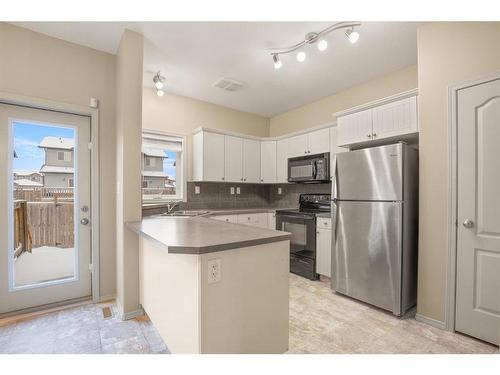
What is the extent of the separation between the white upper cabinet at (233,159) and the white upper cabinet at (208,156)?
82 mm

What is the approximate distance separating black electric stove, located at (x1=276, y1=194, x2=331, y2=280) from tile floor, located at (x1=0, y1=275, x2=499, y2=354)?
0.93 metres

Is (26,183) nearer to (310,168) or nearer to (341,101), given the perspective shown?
(310,168)

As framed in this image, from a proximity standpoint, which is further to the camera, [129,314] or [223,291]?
[129,314]

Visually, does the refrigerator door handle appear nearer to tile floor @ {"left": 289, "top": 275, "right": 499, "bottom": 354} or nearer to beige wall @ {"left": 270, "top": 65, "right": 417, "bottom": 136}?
tile floor @ {"left": 289, "top": 275, "right": 499, "bottom": 354}

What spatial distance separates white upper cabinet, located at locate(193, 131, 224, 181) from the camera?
156 inches

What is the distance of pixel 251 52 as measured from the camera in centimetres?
278

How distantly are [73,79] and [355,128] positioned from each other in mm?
3227

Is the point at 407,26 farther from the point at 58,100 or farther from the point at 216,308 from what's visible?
the point at 58,100

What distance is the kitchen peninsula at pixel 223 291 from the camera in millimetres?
1362

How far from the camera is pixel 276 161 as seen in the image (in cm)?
457

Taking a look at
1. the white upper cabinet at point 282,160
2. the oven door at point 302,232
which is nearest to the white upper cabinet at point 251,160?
the white upper cabinet at point 282,160

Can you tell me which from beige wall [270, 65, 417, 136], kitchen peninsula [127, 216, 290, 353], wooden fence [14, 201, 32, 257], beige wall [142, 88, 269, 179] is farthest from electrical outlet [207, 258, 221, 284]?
beige wall [270, 65, 417, 136]

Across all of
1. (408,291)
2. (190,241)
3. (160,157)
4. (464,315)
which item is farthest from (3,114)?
(464,315)

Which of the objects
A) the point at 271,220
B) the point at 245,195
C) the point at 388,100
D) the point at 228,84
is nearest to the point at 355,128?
the point at 388,100
